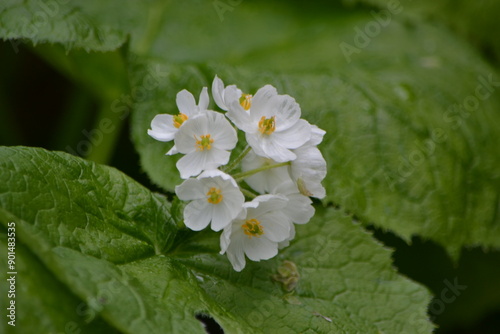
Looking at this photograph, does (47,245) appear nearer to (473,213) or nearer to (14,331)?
(14,331)

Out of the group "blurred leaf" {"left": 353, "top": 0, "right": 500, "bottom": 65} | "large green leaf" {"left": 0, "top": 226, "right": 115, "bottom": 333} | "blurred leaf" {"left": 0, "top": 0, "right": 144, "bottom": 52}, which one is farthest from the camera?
"blurred leaf" {"left": 353, "top": 0, "right": 500, "bottom": 65}

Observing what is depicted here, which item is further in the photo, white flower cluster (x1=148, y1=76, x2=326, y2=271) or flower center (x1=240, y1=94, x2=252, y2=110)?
flower center (x1=240, y1=94, x2=252, y2=110)

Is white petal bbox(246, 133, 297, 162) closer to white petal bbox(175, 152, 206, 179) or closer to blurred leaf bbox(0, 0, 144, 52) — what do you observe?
white petal bbox(175, 152, 206, 179)

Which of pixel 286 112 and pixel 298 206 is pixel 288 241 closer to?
pixel 298 206

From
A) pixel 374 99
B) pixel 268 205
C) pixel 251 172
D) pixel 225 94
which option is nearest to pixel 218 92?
pixel 225 94

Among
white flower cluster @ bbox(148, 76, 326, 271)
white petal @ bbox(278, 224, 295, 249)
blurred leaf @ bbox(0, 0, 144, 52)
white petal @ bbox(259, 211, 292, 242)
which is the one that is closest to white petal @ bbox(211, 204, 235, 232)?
white flower cluster @ bbox(148, 76, 326, 271)

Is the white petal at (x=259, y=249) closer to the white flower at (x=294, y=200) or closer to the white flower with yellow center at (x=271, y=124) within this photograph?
the white flower at (x=294, y=200)
